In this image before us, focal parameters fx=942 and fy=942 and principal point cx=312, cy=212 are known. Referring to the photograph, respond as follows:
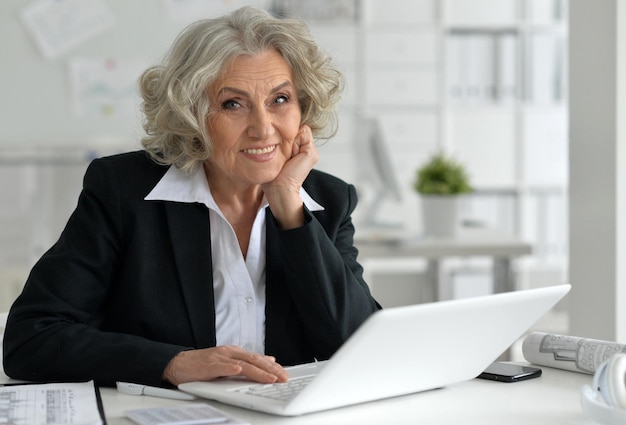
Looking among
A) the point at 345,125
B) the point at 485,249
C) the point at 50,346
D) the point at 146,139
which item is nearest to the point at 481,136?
the point at 345,125

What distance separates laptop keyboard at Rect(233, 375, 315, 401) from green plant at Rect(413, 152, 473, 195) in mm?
2277

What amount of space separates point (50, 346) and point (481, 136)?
401 cm

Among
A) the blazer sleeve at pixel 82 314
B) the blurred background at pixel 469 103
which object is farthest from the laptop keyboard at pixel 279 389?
the blurred background at pixel 469 103

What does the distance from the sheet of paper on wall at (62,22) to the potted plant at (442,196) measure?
5.03 ft

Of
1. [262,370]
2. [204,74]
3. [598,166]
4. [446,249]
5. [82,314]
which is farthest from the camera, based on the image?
[446,249]

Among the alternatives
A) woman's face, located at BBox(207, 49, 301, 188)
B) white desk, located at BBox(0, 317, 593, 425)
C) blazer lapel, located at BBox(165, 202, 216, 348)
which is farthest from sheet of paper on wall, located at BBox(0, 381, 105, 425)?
woman's face, located at BBox(207, 49, 301, 188)

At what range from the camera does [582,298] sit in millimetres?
2445

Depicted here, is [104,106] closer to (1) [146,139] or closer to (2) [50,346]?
(1) [146,139]

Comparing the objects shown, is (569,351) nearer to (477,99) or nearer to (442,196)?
(442,196)

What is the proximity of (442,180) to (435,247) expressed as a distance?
326 millimetres

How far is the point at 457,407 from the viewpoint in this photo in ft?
4.09

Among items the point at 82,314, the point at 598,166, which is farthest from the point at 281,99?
the point at 598,166

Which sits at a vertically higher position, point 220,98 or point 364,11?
point 364,11

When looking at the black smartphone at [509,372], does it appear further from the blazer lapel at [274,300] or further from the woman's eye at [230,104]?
the woman's eye at [230,104]
